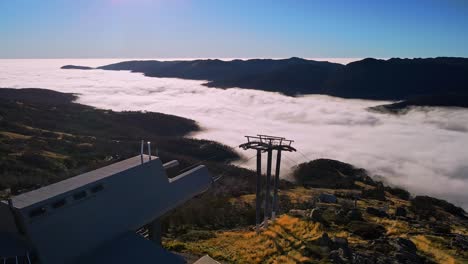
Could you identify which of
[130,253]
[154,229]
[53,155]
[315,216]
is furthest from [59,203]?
[53,155]

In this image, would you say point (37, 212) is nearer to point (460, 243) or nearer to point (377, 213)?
point (460, 243)

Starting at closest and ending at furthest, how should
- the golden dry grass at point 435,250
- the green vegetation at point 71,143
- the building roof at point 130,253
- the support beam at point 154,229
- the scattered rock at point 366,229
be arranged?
the building roof at point 130,253 → the support beam at point 154,229 → the golden dry grass at point 435,250 → the scattered rock at point 366,229 → the green vegetation at point 71,143

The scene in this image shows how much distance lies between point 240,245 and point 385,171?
126 meters

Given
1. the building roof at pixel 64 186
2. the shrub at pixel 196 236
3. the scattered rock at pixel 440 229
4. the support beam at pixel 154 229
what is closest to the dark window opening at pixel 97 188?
the building roof at pixel 64 186

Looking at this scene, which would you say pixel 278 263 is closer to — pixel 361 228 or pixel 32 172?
pixel 361 228

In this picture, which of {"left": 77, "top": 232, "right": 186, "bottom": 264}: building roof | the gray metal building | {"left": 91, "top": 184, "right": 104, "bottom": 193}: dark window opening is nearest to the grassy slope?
the gray metal building

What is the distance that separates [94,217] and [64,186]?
192 cm

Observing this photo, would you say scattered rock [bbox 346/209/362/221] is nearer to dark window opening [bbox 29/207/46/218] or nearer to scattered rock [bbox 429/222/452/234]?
scattered rock [bbox 429/222/452/234]

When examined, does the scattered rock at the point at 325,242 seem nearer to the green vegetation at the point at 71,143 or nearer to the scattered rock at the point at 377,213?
the scattered rock at the point at 377,213

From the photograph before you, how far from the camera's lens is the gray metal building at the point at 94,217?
15438 millimetres

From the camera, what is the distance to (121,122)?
180875mm

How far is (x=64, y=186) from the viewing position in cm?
1795

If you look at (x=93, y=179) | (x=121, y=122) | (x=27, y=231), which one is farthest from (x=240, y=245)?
(x=121, y=122)

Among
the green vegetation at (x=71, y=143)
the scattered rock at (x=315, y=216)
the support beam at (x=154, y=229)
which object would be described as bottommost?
the green vegetation at (x=71, y=143)
